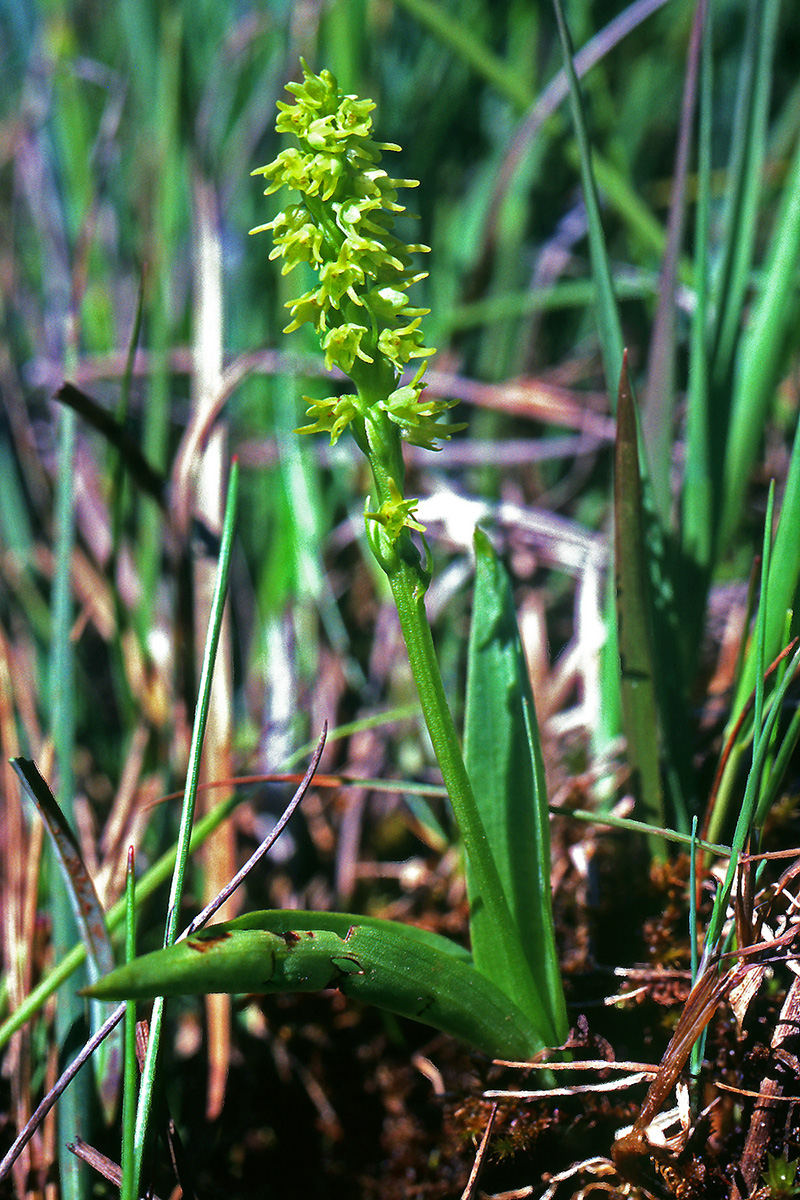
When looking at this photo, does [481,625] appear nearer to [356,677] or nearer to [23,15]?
[356,677]

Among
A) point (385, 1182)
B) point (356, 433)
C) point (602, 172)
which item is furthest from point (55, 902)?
point (602, 172)

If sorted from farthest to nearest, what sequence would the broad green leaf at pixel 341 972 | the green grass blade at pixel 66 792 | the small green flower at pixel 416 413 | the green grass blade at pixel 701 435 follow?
the green grass blade at pixel 701 435
the green grass blade at pixel 66 792
the small green flower at pixel 416 413
the broad green leaf at pixel 341 972

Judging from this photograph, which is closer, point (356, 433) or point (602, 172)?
point (356, 433)

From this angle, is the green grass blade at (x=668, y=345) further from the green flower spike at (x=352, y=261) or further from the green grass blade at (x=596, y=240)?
the green flower spike at (x=352, y=261)

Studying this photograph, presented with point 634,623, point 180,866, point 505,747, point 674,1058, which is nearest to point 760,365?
point 634,623

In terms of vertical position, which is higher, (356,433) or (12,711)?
(356,433)

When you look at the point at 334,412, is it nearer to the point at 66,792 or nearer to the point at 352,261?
the point at 352,261

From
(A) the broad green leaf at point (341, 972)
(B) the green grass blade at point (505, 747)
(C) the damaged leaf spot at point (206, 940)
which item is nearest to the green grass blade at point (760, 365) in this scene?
(B) the green grass blade at point (505, 747)
